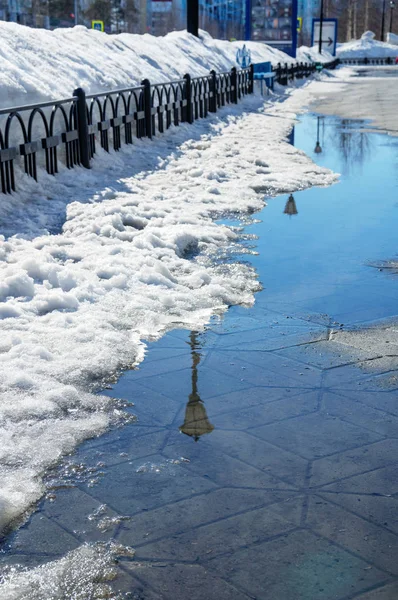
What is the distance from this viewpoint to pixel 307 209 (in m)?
9.56

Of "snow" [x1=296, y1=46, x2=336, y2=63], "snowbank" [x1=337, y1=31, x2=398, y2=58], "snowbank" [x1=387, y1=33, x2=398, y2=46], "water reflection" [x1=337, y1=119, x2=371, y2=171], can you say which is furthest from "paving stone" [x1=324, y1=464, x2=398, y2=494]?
"snowbank" [x1=387, y1=33, x2=398, y2=46]

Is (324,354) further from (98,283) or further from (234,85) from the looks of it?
(234,85)

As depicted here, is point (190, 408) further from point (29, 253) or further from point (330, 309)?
point (29, 253)

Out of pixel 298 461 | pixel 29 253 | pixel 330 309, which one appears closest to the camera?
pixel 298 461

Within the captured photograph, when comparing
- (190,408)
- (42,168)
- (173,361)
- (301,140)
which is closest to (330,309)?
(173,361)

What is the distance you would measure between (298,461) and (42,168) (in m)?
8.17

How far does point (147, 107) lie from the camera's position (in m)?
15.4

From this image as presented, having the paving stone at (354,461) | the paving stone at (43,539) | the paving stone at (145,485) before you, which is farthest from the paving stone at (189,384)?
the paving stone at (43,539)

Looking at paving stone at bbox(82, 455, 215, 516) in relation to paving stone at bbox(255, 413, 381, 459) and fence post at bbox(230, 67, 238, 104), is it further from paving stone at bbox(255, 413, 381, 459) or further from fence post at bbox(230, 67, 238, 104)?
fence post at bbox(230, 67, 238, 104)

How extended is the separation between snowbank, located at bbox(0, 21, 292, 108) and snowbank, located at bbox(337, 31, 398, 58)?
76.6 m

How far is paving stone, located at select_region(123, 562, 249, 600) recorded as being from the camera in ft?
8.75

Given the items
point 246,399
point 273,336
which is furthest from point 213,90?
point 246,399

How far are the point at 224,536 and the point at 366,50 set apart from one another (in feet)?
351

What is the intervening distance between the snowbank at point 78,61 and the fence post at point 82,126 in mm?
1254
